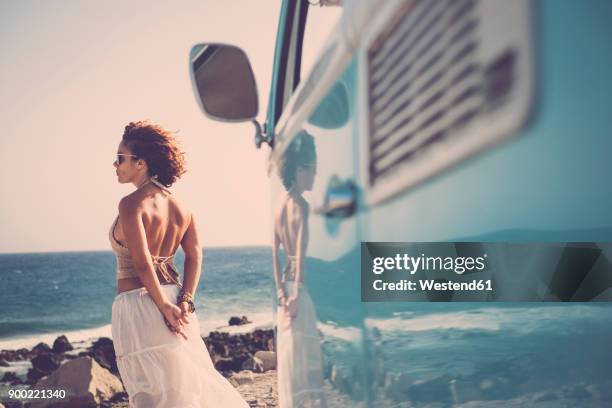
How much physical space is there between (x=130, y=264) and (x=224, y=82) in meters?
1.14

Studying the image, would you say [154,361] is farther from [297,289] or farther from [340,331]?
[340,331]

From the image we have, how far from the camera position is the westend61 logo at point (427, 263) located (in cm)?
81

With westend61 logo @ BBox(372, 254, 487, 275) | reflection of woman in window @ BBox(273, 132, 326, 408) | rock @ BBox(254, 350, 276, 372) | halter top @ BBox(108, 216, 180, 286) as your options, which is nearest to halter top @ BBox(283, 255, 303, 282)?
reflection of woman in window @ BBox(273, 132, 326, 408)

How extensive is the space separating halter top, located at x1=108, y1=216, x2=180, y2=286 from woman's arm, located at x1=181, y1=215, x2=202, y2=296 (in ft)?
0.25

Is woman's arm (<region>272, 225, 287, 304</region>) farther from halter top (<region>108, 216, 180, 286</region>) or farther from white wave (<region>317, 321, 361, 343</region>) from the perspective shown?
halter top (<region>108, 216, 180, 286</region>)

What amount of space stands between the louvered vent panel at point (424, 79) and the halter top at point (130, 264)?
2.11m

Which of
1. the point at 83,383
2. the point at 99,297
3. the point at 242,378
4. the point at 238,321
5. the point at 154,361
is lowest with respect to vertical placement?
the point at 99,297

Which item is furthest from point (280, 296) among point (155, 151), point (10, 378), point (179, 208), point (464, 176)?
point (10, 378)

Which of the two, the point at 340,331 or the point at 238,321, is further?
the point at 238,321

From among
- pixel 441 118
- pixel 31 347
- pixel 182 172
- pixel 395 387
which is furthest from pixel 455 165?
pixel 31 347

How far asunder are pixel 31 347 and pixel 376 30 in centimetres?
899

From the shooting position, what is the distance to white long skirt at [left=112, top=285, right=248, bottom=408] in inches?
103

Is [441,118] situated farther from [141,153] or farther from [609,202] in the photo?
[141,153]

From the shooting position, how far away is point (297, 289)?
134 centimetres
